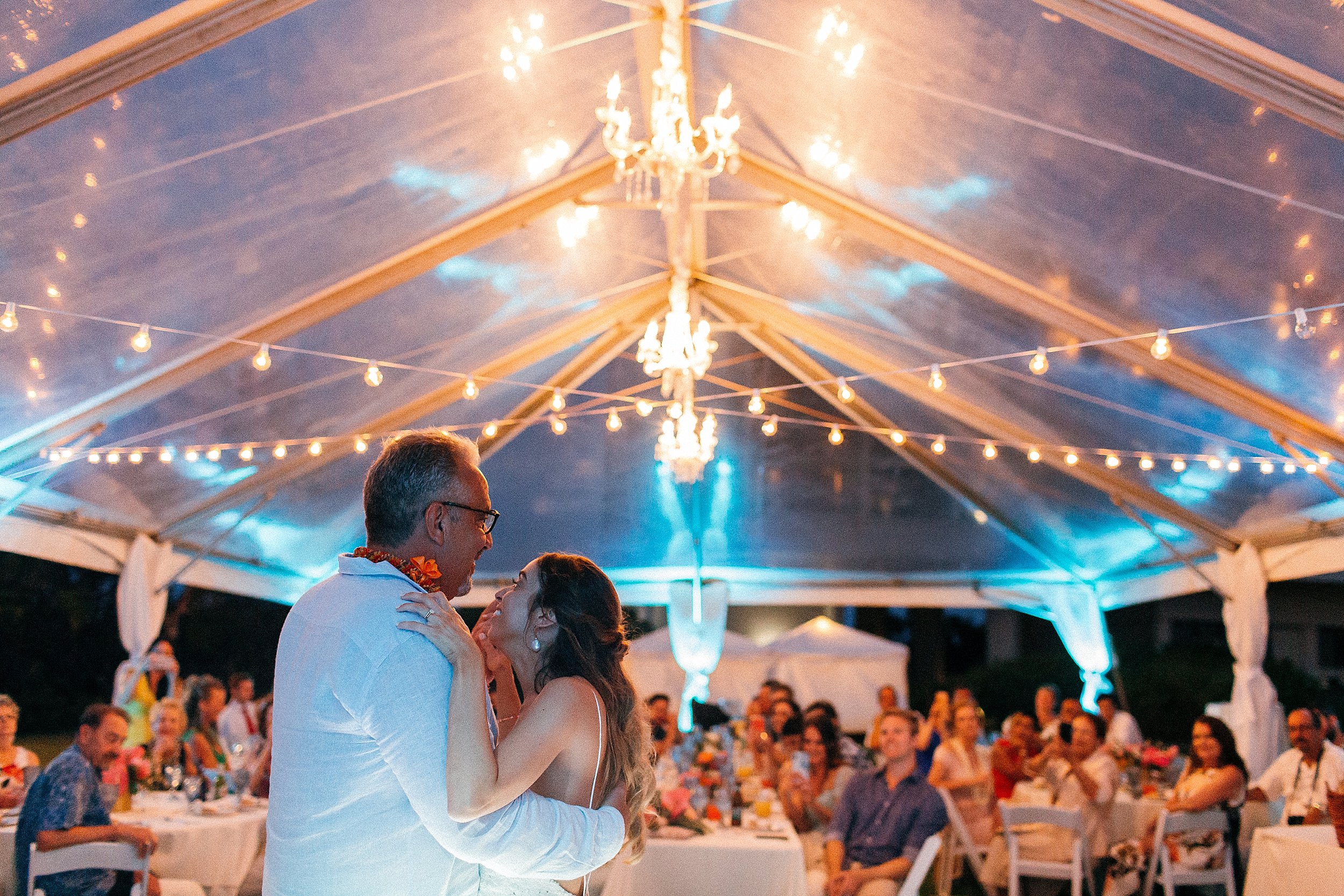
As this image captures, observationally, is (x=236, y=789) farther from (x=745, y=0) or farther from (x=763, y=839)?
(x=745, y=0)

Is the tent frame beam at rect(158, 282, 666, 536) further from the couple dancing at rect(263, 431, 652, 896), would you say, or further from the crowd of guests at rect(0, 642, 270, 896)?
the couple dancing at rect(263, 431, 652, 896)

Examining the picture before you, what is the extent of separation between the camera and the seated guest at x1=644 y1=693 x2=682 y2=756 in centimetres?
709

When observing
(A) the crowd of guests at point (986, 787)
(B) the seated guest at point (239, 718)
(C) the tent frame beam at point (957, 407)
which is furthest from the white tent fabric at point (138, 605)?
(C) the tent frame beam at point (957, 407)

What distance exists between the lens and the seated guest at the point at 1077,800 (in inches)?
241

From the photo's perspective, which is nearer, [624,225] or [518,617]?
[518,617]

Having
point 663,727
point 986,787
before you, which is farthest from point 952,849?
point 663,727

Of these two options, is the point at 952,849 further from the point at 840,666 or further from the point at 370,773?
the point at 370,773

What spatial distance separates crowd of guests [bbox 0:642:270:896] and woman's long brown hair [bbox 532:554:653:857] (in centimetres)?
289

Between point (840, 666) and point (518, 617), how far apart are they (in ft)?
32.3

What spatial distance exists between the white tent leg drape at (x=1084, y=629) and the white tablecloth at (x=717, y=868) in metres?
7.26

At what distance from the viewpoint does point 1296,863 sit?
15.7 feet

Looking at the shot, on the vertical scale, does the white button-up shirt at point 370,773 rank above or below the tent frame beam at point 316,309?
below

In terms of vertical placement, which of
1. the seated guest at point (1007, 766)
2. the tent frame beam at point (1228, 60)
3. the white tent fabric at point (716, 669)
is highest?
the tent frame beam at point (1228, 60)

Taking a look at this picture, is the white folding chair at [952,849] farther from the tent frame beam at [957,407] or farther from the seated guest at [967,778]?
the tent frame beam at [957,407]
